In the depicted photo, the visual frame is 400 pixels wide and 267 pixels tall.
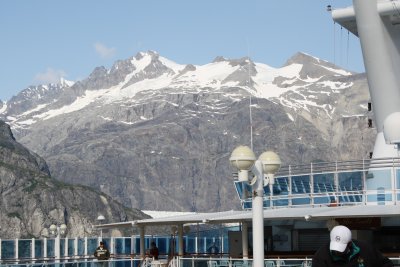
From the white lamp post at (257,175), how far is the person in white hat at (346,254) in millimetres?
7850

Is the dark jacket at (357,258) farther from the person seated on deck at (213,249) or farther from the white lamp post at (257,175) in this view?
the person seated on deck at (213,249)

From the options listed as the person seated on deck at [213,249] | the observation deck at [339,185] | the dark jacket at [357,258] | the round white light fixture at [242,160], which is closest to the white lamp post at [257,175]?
the round white light fixture at [242,160]

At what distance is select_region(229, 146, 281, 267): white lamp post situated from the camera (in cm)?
1605

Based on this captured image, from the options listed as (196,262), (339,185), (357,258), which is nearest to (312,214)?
(196,262)

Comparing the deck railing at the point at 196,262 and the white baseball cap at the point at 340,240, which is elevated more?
the deck railing at the point at 196,262

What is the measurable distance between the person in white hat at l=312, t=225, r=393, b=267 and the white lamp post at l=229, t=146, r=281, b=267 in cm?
785

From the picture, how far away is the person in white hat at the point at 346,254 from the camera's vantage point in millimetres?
7949

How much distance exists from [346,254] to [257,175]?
8842mm

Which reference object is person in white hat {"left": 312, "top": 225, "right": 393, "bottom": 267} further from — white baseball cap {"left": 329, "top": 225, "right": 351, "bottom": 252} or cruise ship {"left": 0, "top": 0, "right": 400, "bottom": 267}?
cruise ship {"left": 0, "top": 0, "right": 400, "bottom": 267}

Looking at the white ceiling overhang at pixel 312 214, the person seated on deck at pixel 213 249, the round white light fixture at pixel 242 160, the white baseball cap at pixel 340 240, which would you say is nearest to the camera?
the white baseball cap at pixel 340 240

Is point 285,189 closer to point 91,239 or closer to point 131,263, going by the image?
point 131,263

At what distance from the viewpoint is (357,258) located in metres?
8.02

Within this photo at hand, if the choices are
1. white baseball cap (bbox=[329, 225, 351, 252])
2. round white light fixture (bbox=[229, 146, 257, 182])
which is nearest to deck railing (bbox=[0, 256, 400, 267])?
round white light fixture (bbox=[229, 146, 257, 182])

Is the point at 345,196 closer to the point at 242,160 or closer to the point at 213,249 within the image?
the point at 213,249
